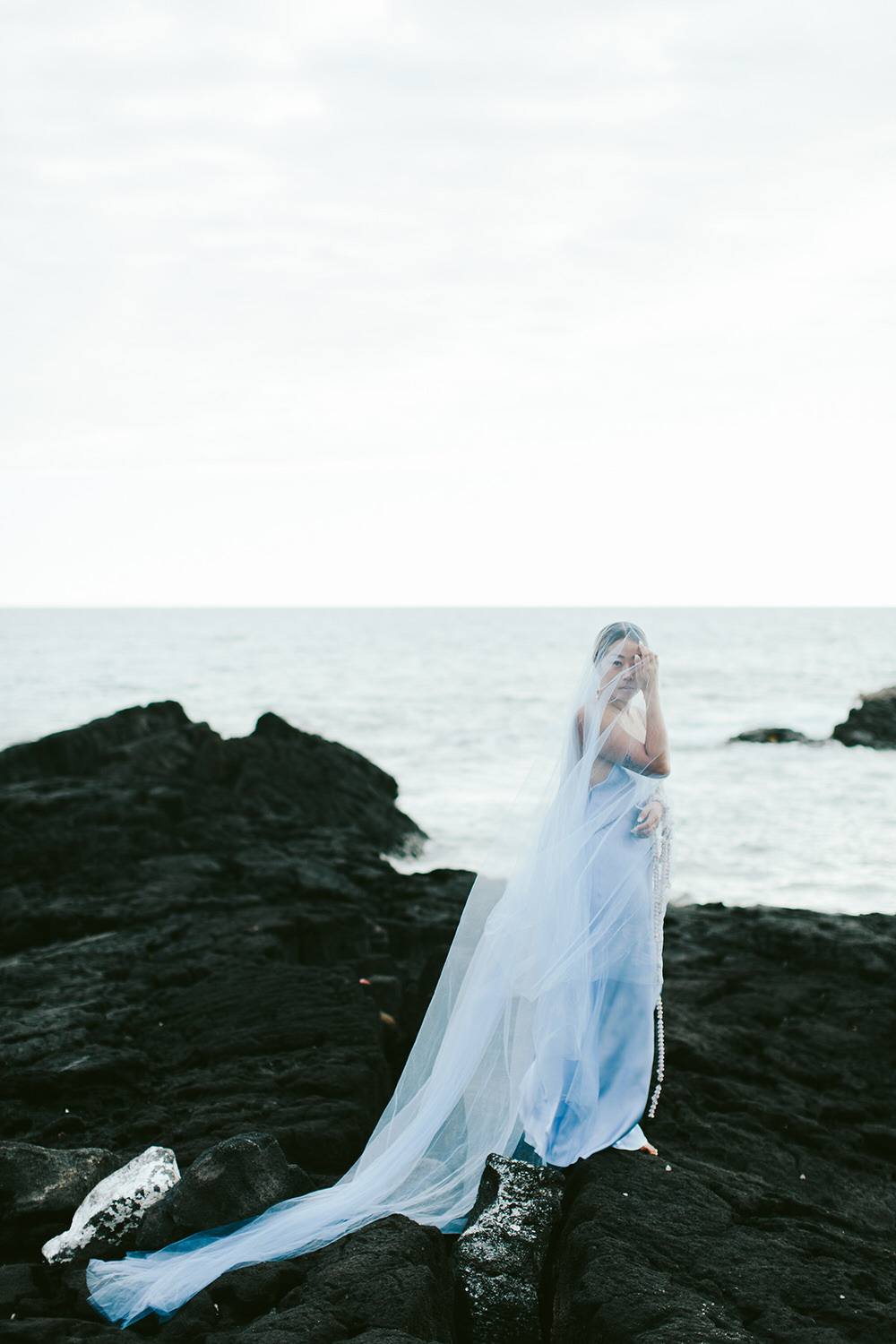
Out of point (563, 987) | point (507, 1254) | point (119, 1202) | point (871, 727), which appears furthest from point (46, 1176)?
point (871, 727)

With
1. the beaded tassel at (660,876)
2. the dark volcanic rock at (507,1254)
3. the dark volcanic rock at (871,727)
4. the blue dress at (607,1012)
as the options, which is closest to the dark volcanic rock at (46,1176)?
the dark volcanic rock at (507,1254)

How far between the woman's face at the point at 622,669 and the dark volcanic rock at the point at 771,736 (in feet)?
81.5

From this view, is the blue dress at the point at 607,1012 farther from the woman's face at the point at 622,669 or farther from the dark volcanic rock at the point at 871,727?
the dark volcanic rock at the point at 871,727

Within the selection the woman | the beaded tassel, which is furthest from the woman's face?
the beaded tassel

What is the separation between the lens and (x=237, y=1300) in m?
3.32

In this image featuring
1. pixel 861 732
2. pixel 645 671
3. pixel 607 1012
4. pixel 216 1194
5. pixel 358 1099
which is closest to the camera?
pixel 216 1194

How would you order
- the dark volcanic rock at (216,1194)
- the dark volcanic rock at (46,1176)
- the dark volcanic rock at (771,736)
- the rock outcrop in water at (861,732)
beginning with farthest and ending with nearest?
1. the dark volcanic rock at (771,736)
2. the rock outcrop in water at (861,732)
3. the dark volcanic rock at (46,1176)
4. the dark volcanic rock at (216,1194)

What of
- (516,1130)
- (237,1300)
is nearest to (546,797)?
(516,1130)

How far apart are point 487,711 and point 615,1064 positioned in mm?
32426

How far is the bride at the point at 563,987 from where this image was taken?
419cm

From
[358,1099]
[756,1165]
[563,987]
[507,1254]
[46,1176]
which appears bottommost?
[756,1165]

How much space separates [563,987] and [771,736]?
2563cm

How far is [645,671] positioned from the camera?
442 centimetres

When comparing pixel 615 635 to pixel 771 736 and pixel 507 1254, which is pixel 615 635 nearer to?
pixel 507 1254
